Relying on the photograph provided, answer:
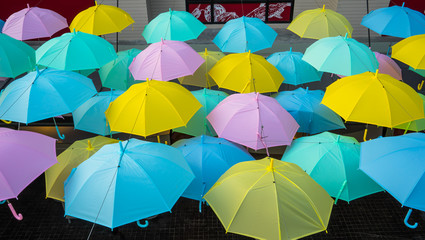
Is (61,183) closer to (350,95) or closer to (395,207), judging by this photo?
(350,95)

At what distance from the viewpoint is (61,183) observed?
5004 millimetres

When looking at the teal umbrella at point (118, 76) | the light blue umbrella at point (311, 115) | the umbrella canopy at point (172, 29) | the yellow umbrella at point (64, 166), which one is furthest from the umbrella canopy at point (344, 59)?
the yellow umbrella at point (64, 166)

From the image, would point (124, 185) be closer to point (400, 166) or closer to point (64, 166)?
point (64, 166)

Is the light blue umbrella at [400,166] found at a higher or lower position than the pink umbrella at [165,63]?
lower

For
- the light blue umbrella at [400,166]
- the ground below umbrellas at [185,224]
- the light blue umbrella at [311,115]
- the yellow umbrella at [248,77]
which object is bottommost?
the ground below umbrellas at [185,224]

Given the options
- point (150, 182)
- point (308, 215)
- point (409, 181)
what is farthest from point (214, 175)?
point (409, 181)

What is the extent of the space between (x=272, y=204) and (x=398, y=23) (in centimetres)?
618

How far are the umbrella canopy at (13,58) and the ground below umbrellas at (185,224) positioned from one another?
91.7 inches

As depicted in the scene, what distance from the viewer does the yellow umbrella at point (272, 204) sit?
3885mm

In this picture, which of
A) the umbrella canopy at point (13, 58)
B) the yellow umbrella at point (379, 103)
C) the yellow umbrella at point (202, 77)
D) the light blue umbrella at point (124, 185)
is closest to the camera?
the light blue umbrella at point (124, 185)

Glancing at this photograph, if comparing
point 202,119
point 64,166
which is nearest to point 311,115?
point 202,119

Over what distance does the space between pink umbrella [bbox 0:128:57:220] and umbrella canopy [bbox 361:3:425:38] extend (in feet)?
23.3

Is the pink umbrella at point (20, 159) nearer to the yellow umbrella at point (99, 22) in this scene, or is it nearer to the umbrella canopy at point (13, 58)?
the umbrella canopy at point (13, 58)

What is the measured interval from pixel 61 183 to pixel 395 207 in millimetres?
5302
